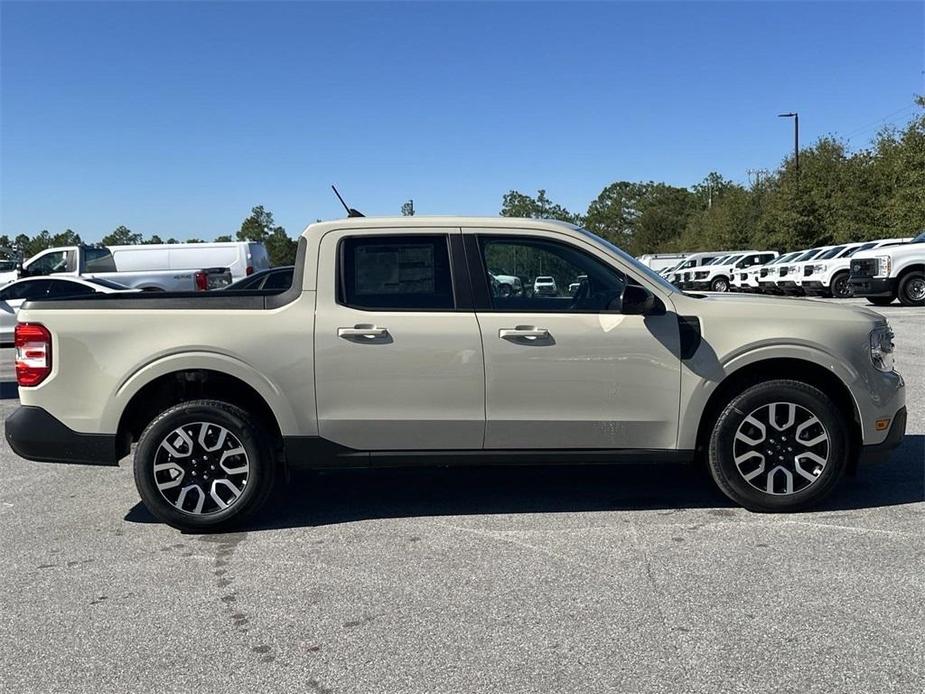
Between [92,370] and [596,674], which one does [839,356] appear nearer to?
[596,674]

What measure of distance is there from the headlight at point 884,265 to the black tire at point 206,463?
60.9ft

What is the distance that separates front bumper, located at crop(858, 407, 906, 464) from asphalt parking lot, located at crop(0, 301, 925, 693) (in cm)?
34

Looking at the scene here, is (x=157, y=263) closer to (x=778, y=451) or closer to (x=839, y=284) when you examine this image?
(x=839, y=284)

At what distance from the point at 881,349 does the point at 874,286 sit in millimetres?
16576

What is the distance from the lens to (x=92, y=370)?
4.85 m

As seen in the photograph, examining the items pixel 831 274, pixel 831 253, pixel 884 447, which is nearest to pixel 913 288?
pixel 831 274

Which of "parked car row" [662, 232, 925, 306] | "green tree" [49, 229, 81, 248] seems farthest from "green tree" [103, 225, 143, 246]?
"parked car row" [662, 232, 925, 306]

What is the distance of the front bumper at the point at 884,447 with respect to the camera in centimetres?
494

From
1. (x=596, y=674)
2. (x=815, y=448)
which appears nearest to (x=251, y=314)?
(x=596, y=674)

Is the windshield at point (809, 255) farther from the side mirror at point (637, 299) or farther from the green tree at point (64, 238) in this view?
the green tree at point (64, 238)

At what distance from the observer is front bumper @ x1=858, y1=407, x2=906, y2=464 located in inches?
195

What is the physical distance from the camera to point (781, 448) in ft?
16.2

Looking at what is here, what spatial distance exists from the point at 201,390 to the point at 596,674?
9.77ft

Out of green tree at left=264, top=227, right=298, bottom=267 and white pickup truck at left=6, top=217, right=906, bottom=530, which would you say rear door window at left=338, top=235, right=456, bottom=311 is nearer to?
white pickup truck at left=6, top=217, right=906, bottom=530
